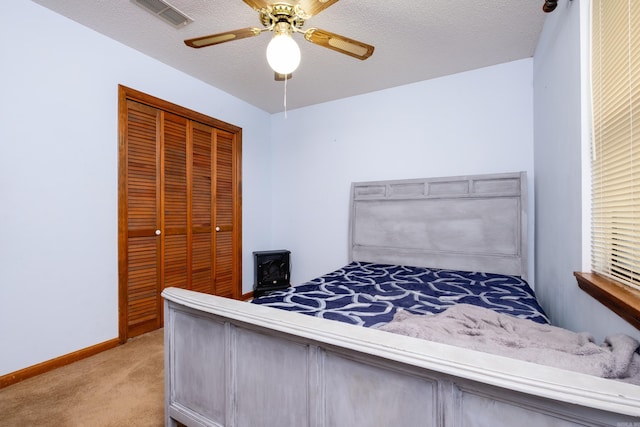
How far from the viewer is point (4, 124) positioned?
6.56 feet

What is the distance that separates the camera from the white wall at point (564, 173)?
147 centimetres

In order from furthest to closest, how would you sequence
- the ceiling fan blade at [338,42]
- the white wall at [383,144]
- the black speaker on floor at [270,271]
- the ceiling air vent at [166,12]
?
the black speaker on floor at [270,271] → the white wall at [383,144] → the ceiling air vent at [166,12] → the ceiling fan blade at [338,42]

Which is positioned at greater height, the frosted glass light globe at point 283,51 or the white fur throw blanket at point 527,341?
the frosted glass light globe at point 283,51

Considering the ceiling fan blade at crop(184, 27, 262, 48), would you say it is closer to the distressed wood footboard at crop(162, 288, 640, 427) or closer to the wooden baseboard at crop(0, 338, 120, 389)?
the distressed wood footboard at crop(162, 288, 640, 427)

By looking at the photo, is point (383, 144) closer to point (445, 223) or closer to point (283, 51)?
point (445, 223)

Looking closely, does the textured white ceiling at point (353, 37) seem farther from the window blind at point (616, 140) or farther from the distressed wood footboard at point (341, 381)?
the distressed wood footboard at point (341, 381)

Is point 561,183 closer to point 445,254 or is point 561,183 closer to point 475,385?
point 445,254

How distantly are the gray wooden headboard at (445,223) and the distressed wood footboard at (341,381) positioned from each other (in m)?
2.29

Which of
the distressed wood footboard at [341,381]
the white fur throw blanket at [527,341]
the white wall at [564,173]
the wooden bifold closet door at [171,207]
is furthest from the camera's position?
the wooden bifold closet door at [171,207]

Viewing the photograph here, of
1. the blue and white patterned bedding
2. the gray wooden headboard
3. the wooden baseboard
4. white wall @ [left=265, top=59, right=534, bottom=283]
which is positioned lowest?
the wooden baseboard

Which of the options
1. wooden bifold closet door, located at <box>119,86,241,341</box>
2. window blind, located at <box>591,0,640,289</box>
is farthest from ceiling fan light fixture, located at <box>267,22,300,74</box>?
wooden bifold closet door, located at <box>119,86,241,341</box>

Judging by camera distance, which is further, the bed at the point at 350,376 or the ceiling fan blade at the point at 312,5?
the ceiling fan blade at the point at 312,5

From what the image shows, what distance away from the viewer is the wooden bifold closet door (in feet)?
8.84

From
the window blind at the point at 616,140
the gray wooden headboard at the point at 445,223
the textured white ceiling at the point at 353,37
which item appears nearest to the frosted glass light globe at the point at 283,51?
the textured white ceiling at the point at 353,37
